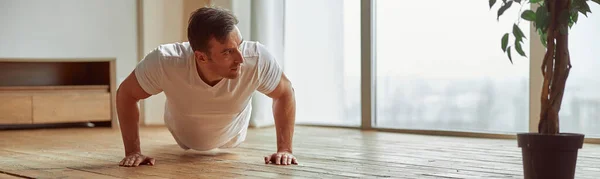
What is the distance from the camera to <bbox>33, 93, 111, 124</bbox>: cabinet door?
4680mm

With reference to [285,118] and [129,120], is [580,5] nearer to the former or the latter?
[285,118]

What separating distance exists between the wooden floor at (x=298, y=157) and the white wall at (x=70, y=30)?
71 cm

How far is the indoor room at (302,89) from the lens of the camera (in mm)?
2436

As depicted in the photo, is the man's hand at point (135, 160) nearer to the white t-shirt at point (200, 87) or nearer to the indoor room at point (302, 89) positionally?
the indoor room at point (302, 89)

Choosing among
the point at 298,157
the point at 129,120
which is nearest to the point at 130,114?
the point at 129,120

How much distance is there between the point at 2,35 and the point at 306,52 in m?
1.86

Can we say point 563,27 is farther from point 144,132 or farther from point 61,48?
point 61,48

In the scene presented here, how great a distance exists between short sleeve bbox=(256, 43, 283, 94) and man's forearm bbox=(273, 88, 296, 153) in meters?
0.09

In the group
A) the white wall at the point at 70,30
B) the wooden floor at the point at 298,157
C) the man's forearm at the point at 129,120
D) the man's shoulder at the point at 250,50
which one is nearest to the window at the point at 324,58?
the wooden floor at the point at 298,157

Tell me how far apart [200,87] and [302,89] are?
8.03ft

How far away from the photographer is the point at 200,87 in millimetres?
2617

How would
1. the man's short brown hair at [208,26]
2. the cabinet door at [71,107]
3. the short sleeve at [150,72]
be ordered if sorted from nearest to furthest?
the man's short brown hair at [208,26], the short sleeve at [150,72], the cabinet door at [71,107]

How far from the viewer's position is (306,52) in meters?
4.97

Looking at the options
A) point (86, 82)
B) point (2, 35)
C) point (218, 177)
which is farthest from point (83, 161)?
point (86, 82)
